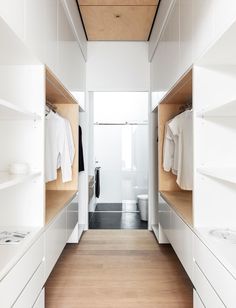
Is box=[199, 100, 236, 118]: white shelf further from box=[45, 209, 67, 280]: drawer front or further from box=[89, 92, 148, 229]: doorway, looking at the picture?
box=[89, 92, 148, 229]: doorway

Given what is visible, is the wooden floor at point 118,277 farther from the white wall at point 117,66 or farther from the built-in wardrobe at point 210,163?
the white wall at point 117,66

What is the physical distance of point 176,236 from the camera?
2.17 metres

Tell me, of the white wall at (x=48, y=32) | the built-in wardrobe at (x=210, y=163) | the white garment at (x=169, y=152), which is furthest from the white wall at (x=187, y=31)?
the white wall at (x=48, y=32)

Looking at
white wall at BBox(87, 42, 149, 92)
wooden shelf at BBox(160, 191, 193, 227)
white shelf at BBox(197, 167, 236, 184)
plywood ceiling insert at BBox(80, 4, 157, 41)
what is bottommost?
wooden shelf at BBox(160, 191, 193, 227)

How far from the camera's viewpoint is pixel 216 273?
1273 mm

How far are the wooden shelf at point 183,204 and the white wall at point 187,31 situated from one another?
111 cm

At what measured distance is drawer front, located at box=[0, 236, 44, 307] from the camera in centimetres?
111

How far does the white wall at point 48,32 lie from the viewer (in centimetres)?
130

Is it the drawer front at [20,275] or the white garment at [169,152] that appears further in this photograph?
the white garment at [169,152]

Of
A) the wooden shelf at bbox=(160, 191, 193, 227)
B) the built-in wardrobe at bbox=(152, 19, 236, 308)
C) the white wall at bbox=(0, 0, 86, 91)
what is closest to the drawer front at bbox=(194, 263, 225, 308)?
the built-in wardrobe at bbox=(152, 19, 236, 308)

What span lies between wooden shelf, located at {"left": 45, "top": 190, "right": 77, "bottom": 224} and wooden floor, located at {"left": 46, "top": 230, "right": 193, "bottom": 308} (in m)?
0.72

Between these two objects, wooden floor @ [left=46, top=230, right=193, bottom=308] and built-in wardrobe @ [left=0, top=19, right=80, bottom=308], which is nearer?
built-in wardrobe @ [left=0, top=19, right=80, bottom=308]

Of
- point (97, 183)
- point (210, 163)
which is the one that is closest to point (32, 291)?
point (210, 163)

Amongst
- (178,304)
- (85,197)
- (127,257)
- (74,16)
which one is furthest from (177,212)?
(74,16)
